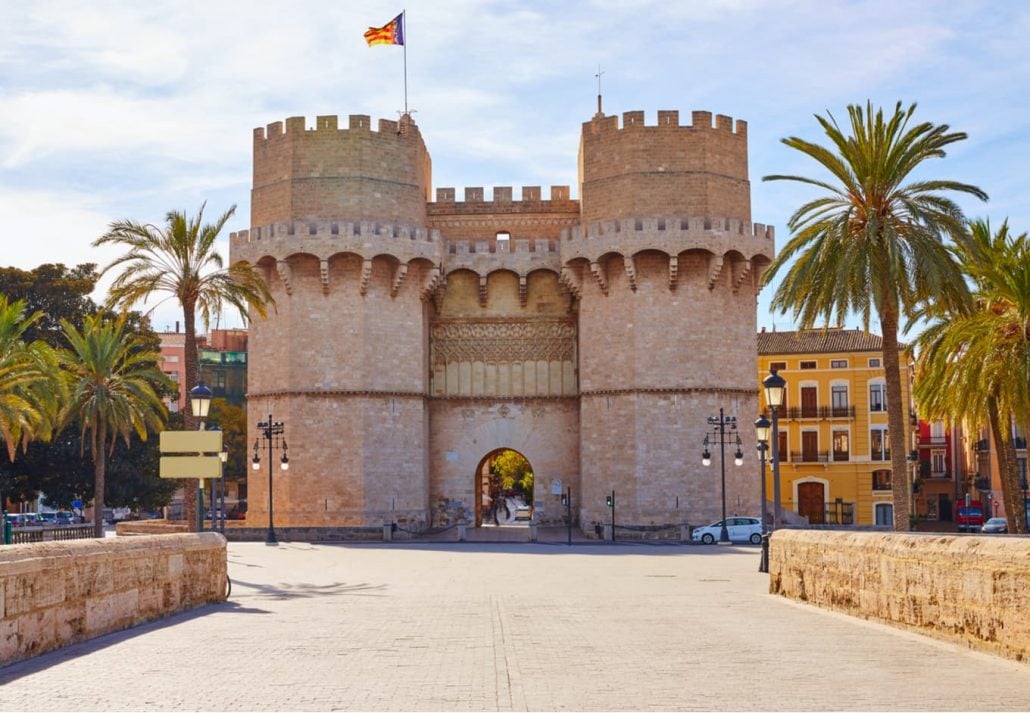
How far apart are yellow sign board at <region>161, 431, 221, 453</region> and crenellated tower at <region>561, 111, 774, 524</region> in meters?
21.6

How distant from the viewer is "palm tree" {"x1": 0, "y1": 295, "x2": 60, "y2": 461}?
27.8 meters

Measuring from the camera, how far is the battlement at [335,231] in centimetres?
3947

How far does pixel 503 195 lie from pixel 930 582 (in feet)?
107

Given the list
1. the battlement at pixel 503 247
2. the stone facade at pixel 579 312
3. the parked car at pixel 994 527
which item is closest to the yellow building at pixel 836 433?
the parked car at pixel 994 527

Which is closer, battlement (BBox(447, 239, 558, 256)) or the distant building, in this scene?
battlement (BBox(447, 239, 558, 256))

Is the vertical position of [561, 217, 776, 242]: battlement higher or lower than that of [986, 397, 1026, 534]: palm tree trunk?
higher

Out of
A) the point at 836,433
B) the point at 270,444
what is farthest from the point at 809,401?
the point at 270,444

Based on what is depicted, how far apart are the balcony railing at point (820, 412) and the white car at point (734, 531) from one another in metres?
16.2

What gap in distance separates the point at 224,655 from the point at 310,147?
30.9 m

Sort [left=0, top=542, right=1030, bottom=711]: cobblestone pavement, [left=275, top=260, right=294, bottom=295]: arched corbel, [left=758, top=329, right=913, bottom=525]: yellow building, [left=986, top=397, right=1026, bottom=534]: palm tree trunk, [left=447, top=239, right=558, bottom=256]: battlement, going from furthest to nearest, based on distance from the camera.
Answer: [left=758, top=329, right=913, bottom=525]: yellow building, [left=447, top=239, right=558, bottom=256]: battlement, [left=275, top=260, right=294, bottom=295]: arched corbel, [left=986, top=397, right=1026, bottom=534]: palm tree trunk, [left=0, top=542, right=1030, bottom=711]: cobblestone pavement

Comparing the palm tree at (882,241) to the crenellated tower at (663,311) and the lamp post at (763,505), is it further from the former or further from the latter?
the crenellated tower at (663,311)

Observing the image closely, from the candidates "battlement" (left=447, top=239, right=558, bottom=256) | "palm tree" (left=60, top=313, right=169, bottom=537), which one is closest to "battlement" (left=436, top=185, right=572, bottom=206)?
"battlement" (left=447, top=239, right=558, bottom=256)

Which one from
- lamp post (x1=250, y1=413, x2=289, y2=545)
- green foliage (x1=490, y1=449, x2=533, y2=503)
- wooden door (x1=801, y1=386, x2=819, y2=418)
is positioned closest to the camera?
lamp post (x1=250, y1=413, x2=289, y2=545)

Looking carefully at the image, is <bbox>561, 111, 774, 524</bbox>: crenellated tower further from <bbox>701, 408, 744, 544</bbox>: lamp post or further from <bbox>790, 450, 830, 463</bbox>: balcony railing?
<bbox>790, 450, 830, 463</bbox>: balcony railing
